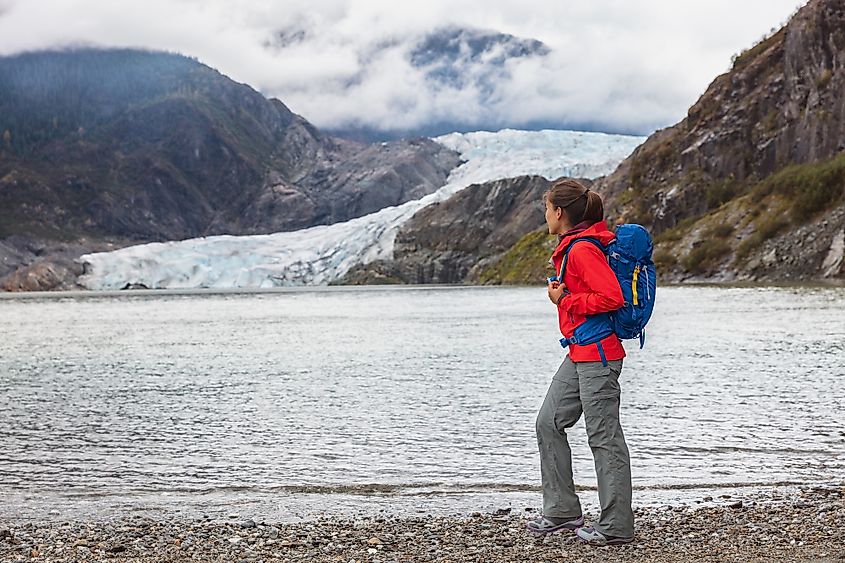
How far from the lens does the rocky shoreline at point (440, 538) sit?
809 centimetres

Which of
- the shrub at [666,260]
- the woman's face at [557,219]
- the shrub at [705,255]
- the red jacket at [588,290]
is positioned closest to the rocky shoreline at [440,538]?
the red jacket at [588,290]

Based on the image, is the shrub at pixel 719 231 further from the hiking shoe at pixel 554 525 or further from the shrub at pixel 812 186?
the hiking shoe at pixel 554 525

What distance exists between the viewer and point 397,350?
34.7 m

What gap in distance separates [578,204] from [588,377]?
1480mm

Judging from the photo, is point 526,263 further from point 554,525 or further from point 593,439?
point 593,439

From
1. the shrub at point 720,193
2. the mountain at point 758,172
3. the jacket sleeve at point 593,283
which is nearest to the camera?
the jacket sleeve at point 593,283

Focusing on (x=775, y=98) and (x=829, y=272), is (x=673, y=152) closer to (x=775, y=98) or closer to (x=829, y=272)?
(x=775, y=98)

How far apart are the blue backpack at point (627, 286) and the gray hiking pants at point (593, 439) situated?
0.25m

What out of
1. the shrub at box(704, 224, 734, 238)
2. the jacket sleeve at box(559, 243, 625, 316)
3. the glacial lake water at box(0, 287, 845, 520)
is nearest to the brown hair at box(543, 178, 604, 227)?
→ the jacket sleeve at box(559, 243, 625, 316)

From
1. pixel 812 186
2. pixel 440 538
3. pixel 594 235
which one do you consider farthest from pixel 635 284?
pixel 812 186

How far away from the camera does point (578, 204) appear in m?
8.62

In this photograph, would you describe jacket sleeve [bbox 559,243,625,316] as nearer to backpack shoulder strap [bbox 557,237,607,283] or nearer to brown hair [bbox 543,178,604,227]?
backpack shoulder strap [bbox 557,237,607,283]

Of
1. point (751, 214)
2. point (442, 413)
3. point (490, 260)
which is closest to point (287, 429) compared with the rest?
point (442, 413)

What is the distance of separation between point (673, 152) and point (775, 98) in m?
17.5
